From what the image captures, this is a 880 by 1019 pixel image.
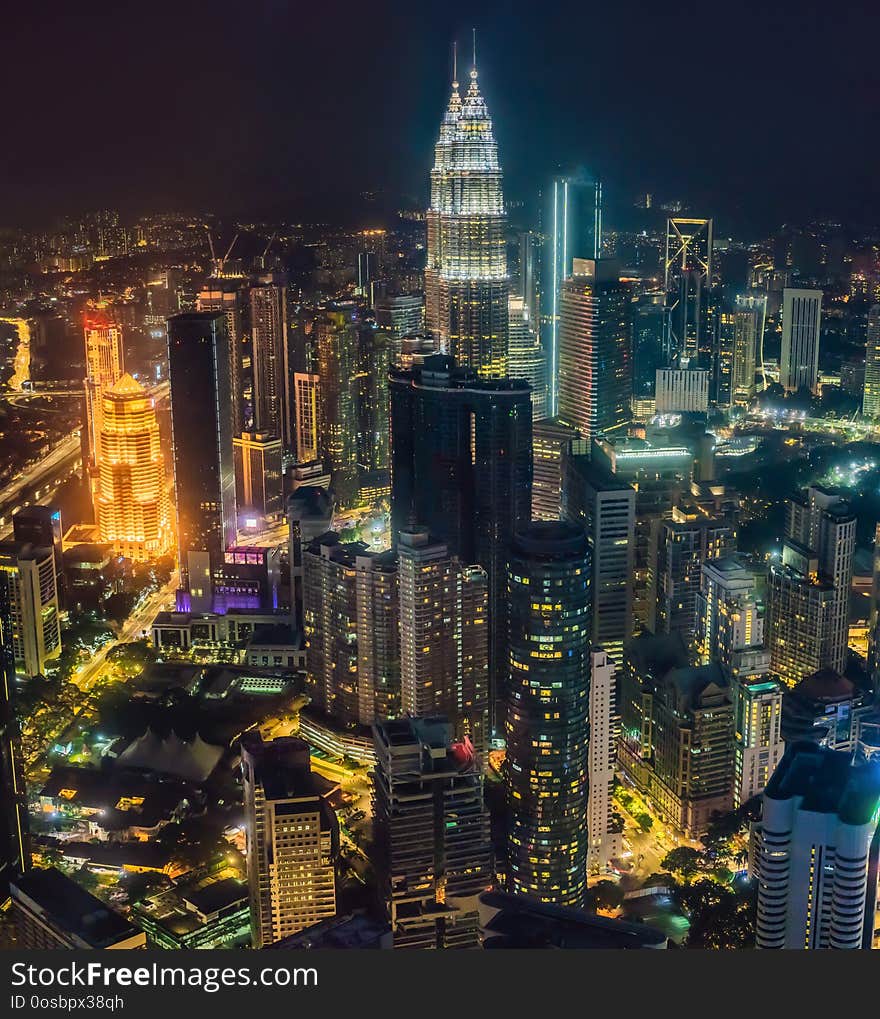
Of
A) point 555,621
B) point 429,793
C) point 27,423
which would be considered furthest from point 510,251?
point 429,793

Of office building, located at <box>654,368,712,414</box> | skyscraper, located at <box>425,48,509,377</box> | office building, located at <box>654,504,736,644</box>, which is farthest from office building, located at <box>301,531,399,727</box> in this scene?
office building, located at <box>654,368,712,414</box>

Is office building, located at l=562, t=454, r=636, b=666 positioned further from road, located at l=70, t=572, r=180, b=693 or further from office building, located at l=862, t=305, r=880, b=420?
office building, located at l=862, t=305, r=880, b=420

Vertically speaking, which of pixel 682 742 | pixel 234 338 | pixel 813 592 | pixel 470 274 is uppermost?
pixel 470 274

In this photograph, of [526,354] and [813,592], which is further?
[526,354]

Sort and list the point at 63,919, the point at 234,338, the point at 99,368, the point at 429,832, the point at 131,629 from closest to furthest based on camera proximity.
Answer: the point at 63,919 → the point at 429,832 → the point at 131,629 → the point at 99,368 → the point at 234,338

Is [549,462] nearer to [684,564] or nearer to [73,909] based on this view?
[684,564]

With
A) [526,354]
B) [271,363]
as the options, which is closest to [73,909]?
[271,363]

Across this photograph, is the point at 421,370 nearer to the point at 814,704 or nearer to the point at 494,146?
the point at 494,146
